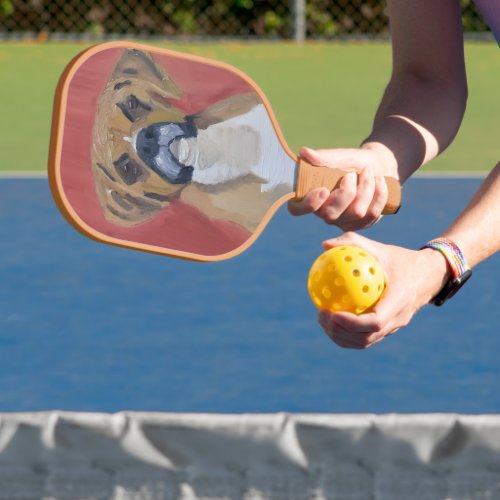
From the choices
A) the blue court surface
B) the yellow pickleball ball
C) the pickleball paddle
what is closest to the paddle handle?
the pickleball paddle

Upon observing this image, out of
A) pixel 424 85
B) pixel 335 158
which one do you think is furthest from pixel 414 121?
pixel 335 158

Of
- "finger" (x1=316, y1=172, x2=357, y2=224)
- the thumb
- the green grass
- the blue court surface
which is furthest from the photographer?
the green grass

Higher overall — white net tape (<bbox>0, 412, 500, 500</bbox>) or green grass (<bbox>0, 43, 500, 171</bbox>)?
white net tape (<bbox>0, 412, 500, 500</bbox>)

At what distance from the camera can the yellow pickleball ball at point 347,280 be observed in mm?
2107

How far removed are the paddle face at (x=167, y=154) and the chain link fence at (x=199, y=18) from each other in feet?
35.0

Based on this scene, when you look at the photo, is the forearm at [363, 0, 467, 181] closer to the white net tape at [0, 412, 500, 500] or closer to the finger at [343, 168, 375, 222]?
the finger at [343, 168, 375, 222]

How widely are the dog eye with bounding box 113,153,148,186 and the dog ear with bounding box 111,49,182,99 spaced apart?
124 millimetres

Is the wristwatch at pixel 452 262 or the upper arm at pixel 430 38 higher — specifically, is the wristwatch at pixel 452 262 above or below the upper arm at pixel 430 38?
below

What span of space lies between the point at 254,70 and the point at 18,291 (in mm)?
5997

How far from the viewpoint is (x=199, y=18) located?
530 inches

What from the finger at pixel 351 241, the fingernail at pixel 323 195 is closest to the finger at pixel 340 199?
the fingernail at pixel 323 195

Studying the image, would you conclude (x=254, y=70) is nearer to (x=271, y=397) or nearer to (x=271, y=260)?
(x=271, y=260)

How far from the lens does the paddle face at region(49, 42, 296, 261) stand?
2242mm

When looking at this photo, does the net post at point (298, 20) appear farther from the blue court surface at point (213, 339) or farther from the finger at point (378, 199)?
the finger at point (378, 199)
